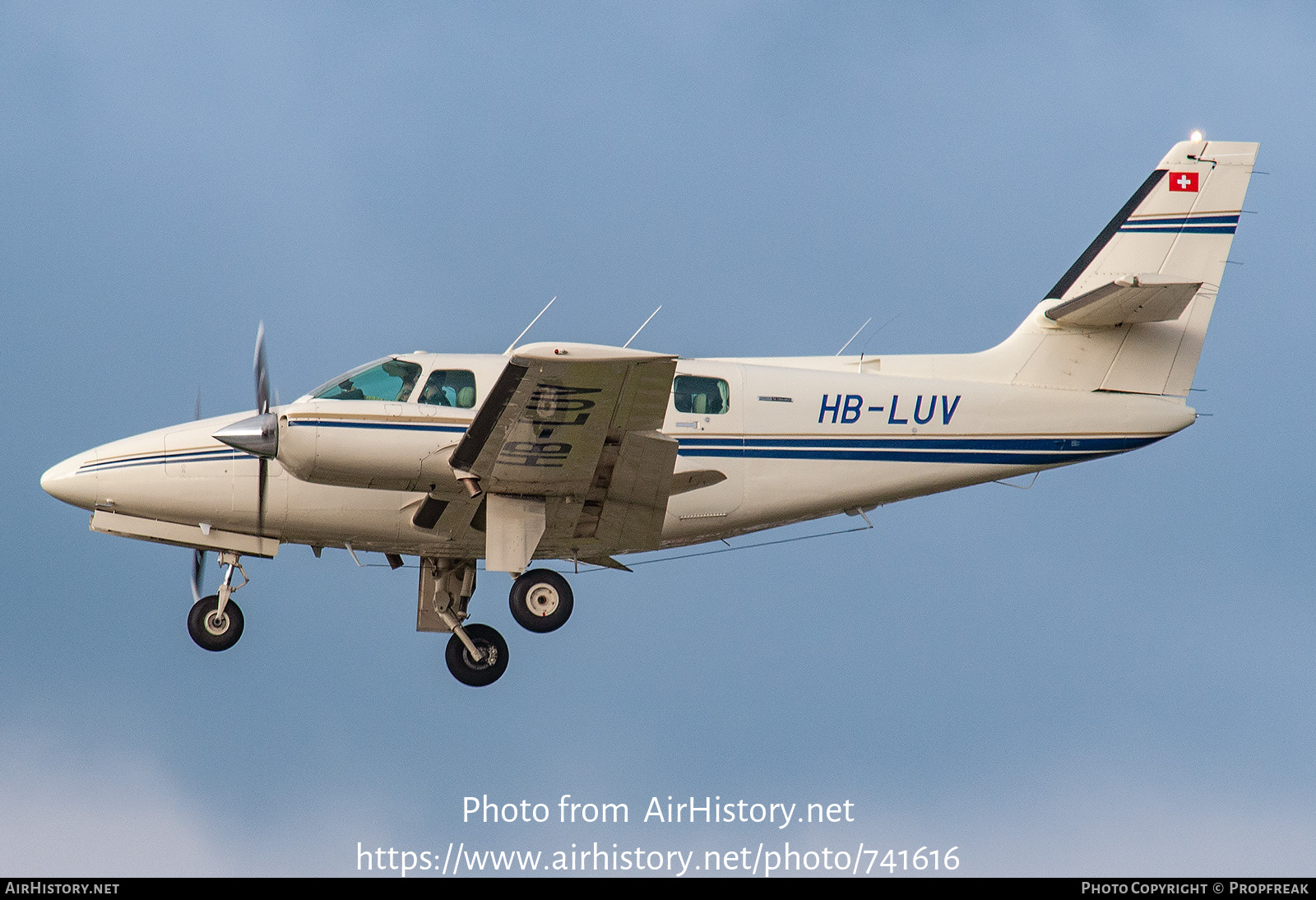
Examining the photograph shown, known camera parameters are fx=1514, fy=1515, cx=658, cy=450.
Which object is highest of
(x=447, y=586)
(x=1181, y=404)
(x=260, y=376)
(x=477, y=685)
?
(x=1181, y=404)

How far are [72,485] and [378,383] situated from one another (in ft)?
12.0

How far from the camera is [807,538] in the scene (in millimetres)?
17484

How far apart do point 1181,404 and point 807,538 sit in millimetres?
4492

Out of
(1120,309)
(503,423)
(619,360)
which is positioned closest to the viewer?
(619,360)

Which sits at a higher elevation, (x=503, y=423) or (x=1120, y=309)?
(x=1120, y=309)

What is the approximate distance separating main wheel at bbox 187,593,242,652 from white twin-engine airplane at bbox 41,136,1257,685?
0.07 feet

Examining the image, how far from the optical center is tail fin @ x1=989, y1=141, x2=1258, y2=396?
55.8ft

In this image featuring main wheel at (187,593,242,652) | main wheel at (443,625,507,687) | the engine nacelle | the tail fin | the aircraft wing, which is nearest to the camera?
the aircraft wing

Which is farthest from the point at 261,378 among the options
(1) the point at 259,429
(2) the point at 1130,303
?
(2) the point at 1130,303

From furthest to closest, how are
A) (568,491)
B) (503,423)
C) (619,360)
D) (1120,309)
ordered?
(1120,309), (568,491), (503,423), (619,360)

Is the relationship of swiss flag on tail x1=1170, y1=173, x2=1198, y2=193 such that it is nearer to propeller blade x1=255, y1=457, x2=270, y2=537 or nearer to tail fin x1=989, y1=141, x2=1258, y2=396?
tail fin x1=989, y1=141, x2=1258, y2=396

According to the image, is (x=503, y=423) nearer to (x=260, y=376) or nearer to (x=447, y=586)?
(x=260, y=376)

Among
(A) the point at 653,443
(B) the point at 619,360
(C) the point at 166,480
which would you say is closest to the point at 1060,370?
(A) the point at 653,443

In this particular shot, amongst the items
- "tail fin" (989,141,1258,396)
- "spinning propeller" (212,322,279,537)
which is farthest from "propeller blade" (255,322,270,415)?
"tail fin" (989,141,1258,396)
